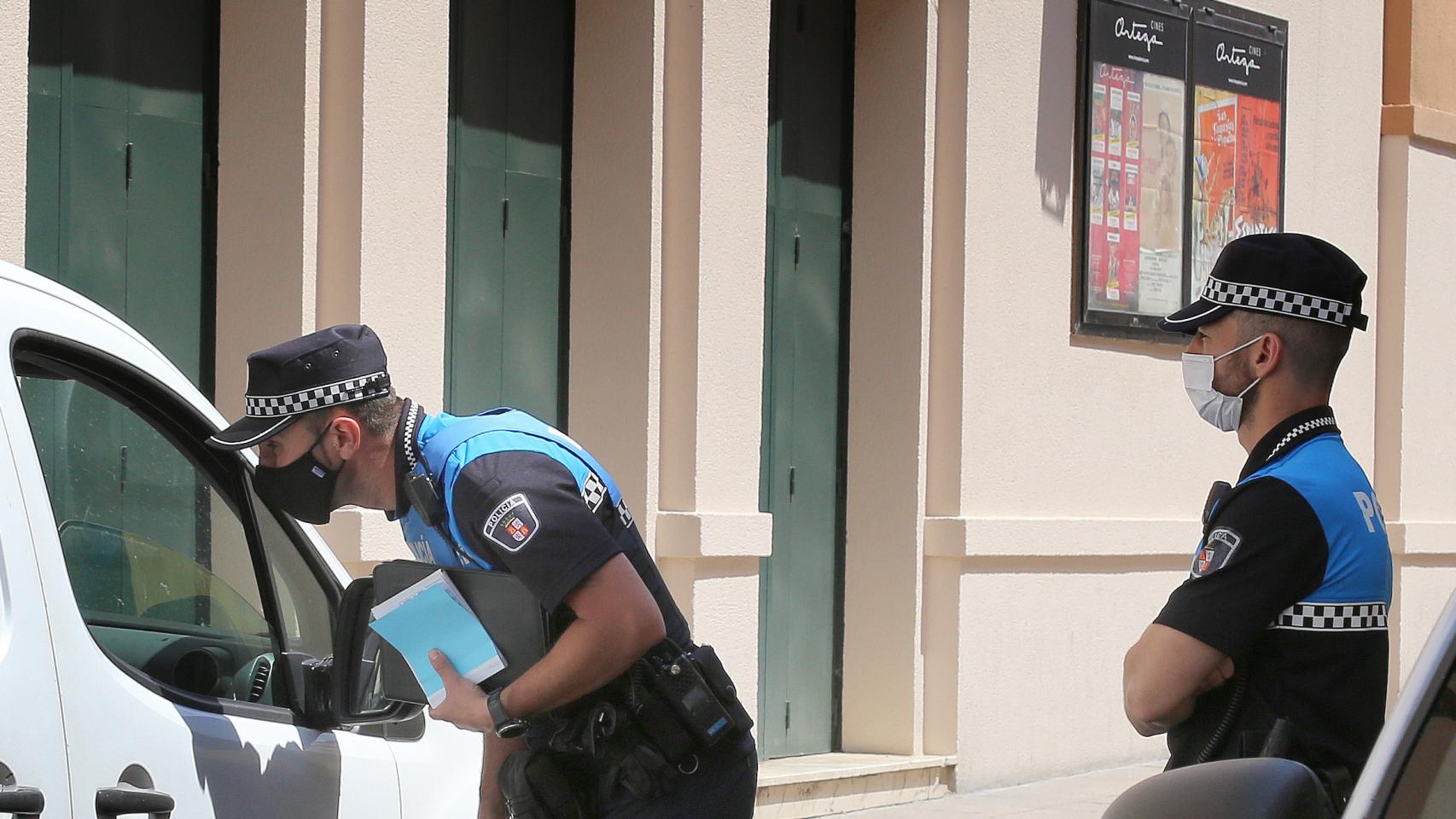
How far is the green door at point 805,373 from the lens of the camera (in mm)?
8406

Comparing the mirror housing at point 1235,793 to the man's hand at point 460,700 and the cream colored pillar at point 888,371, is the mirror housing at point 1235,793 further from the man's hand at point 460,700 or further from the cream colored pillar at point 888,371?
the cream colored pillar at point 888,371

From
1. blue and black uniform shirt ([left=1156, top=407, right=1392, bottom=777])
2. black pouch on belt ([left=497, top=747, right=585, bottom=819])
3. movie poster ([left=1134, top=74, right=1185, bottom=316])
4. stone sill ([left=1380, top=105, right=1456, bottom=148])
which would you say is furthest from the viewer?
stone sill ([left=1380, top=105, right=1456, bottom=148])

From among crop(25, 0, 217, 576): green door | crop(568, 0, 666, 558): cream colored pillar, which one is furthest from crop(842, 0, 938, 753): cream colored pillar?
crop(25, 0, 217, 576): green door

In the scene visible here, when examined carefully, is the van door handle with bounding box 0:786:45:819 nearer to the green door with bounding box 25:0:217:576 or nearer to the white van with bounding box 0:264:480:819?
the white van with bounding box 0:264:480:819

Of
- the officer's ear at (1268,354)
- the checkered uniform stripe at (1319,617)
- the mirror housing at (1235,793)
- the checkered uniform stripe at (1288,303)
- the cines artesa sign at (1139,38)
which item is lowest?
the mirror housing at (1235,793)

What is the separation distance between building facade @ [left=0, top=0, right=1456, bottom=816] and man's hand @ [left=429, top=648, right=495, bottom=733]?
9.52 feet

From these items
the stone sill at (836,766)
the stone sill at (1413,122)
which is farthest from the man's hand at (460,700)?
the stone sill at (1413,122)

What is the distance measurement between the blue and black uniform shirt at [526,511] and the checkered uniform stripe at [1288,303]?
1.12 m

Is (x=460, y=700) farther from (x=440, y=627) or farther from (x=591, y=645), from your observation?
(x=591, y=645)

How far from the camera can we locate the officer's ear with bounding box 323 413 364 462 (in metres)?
3.22

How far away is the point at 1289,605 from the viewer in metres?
2.85

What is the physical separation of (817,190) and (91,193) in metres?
3.65

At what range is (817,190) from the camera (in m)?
8.73

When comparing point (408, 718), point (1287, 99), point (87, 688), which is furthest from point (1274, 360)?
point (1287, 99)
